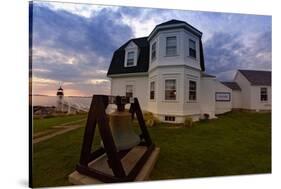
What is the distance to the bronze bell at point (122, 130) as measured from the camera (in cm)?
356

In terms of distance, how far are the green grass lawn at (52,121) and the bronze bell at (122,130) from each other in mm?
354

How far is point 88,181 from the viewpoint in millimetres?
3529

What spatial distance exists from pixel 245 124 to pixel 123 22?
2101mm

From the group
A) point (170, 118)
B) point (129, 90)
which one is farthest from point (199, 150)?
Answer: point (129, 90)

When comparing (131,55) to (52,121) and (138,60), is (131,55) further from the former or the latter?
A: (52,121)

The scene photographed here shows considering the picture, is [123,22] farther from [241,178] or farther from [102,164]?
[241,178]

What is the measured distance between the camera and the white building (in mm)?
3914

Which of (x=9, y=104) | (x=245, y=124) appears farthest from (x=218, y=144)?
(x=9, y=104)

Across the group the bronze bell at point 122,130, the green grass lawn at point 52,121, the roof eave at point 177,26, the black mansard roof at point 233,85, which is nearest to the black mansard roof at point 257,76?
the black mansard roof at point 233,85

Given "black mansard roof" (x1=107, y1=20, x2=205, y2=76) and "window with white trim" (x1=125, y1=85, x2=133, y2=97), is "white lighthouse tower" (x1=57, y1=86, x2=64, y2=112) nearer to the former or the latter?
"black mansard roof" (x1=107, y1=20, x2=205, y2=76)

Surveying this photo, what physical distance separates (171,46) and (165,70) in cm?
30

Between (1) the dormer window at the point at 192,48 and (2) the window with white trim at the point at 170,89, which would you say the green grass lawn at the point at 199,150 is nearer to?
(2) the window with white trim at the point at 170,89

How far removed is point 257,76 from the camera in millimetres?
4355

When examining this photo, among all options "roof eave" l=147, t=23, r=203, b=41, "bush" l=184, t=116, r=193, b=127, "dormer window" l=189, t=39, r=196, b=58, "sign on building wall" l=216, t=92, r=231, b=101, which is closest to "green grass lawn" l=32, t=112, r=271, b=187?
"bush" l=184, t=116, r=193, b=127
